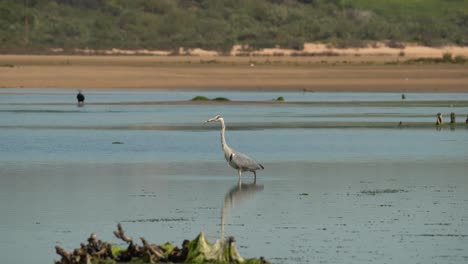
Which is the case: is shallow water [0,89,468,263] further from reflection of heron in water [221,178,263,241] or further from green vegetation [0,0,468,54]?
green vegetation [0,0,468,54]

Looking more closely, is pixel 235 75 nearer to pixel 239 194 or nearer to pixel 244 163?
pixel 244 163

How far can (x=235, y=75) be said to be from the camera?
52.8 meters

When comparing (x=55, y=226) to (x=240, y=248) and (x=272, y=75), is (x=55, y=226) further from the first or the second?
(x=272, y=75)

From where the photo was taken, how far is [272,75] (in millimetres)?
53000

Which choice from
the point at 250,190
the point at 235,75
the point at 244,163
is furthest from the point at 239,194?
the point at 235,75

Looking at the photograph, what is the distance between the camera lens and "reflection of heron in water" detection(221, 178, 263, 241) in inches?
586

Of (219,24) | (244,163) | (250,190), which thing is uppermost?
(244,163)

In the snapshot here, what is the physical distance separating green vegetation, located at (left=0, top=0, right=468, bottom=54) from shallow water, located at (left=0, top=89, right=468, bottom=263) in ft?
181

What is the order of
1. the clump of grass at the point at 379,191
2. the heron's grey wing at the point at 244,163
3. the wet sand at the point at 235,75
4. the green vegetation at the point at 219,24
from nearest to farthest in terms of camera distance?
the clump of grass at the point at 379,191, the heron's grey wing at the point at 244,163, the wet sand at the point at 235,75, the green vegetation at the point at 219,24

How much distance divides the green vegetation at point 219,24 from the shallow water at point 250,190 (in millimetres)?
55221

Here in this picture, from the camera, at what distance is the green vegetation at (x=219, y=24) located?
84.6 metres

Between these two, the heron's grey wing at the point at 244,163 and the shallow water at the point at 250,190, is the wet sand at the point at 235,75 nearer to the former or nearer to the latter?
the shallow water at the point at 250,190

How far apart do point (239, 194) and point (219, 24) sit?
7637cm

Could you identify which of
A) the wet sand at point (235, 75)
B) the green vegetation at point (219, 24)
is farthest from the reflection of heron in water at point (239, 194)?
the green vegetation at point (219, 24)
